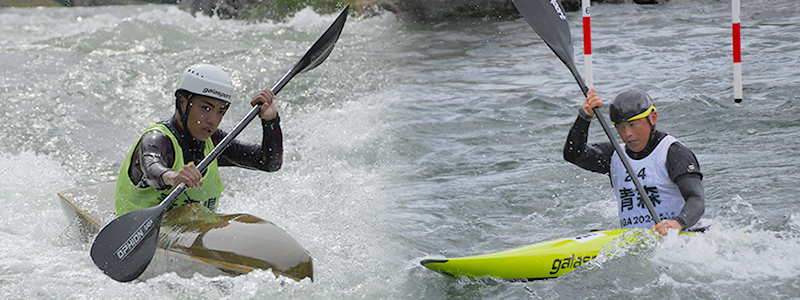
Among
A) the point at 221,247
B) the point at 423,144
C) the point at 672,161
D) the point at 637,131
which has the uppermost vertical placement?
the point at 637,131

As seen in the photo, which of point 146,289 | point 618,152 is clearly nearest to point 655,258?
point 618,152

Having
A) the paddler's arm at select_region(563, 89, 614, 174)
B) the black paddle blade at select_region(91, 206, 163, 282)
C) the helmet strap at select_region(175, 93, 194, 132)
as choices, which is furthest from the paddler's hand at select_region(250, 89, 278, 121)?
the paddler's arm at select_region(563, 89, 614, 174)

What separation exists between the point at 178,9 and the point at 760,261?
655 inches

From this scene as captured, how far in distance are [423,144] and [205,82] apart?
4.45 meters

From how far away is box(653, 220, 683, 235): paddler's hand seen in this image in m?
3.62

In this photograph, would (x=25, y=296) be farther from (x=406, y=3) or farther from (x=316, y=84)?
(x=406, y=3)

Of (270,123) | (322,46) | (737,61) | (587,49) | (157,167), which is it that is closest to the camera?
(157,167)

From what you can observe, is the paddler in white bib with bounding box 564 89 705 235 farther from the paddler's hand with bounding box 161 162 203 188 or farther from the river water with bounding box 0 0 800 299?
the paddler's hand with bounding box 161 162 203 188

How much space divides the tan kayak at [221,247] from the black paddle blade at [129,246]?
0.48ft

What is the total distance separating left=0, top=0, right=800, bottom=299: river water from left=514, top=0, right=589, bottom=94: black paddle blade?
4.41 ft

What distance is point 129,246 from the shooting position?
11.7ft

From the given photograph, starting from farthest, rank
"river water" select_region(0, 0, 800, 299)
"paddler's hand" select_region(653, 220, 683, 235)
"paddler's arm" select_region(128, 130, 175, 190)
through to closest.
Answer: "river water" select_region(0, 0, 800, 299)
"paddler's hand" select_region(653, 220, 683, 235)
"paddler's arm" select_region(128, 130, 175, 190)

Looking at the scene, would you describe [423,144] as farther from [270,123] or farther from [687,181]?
[687,181]

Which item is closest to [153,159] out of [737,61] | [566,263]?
[566,263]
